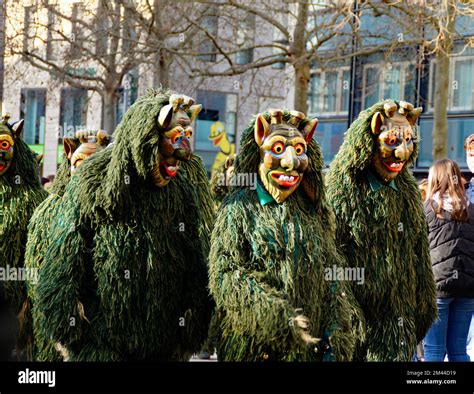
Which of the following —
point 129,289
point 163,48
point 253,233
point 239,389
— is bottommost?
point 239,389

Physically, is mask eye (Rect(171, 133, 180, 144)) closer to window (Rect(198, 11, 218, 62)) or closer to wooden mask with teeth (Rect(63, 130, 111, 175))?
wooden mask with teeth (Rect(63, 130, 111, 175))

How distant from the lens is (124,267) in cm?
532

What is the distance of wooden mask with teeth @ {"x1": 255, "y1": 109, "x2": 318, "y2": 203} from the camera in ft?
17.8

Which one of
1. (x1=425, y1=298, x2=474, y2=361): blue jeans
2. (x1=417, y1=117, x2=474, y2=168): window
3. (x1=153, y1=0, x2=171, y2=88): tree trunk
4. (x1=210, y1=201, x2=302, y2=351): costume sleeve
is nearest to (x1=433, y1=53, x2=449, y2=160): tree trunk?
(x1=153, y1=0, x2=171, y2=88): tree trunk

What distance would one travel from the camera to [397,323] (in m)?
6.33

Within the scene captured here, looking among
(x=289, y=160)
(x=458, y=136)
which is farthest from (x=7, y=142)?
(x=458, y=136)

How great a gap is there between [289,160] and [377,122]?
4.01 feet

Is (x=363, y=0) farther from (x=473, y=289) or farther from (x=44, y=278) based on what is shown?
(x=44, y=278)

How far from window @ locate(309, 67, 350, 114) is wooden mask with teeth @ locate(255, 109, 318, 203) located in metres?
18.1

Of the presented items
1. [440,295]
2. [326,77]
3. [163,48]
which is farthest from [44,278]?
[326,77]

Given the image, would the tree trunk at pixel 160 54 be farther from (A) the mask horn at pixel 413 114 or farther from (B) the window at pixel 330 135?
(A) the mask horn at pixel 413 114

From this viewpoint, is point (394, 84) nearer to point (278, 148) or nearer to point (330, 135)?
point (330, 135)

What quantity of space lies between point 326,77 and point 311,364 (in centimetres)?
1921

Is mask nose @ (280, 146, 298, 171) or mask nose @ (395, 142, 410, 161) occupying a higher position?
mask nose @ (395, 142, 410, 161)
